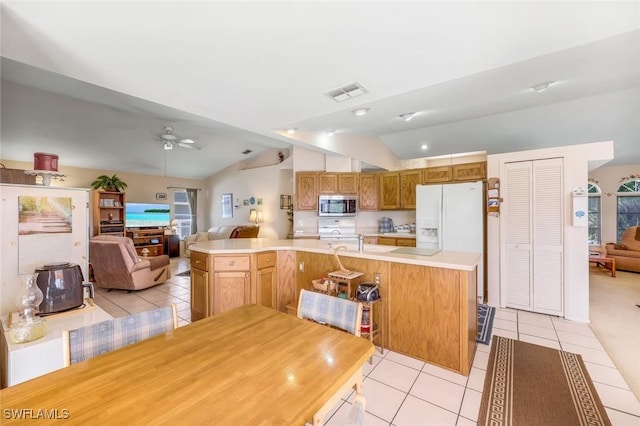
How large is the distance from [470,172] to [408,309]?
9.70 feet

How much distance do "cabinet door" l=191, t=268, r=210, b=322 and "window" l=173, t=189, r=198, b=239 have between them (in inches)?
239

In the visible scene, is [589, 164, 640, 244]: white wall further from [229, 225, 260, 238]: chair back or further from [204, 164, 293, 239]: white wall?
[229, 225, 260, 238]: chair back

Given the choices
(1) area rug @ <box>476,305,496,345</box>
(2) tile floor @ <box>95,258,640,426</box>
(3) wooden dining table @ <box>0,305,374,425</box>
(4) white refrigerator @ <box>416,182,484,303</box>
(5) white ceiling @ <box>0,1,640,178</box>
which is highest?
(5) white ceiling @ <box>0,1,640,178</box>

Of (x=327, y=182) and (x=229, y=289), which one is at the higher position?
(x=327, y=182)

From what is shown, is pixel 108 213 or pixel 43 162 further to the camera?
pixel 108 213

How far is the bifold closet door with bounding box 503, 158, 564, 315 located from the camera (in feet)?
10.8

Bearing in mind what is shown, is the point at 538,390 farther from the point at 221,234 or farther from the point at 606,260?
the point at 221,234

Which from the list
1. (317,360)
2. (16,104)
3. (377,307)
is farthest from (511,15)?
(16,104)

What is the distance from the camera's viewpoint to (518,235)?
3.54m

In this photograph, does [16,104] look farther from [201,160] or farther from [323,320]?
[323,320]

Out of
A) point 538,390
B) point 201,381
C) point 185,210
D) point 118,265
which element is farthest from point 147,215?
point 538,390

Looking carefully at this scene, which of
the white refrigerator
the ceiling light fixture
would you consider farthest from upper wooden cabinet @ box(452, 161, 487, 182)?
the ceiling light fixture

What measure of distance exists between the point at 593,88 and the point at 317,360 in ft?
14.3

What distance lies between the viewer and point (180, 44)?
1.68 meters
